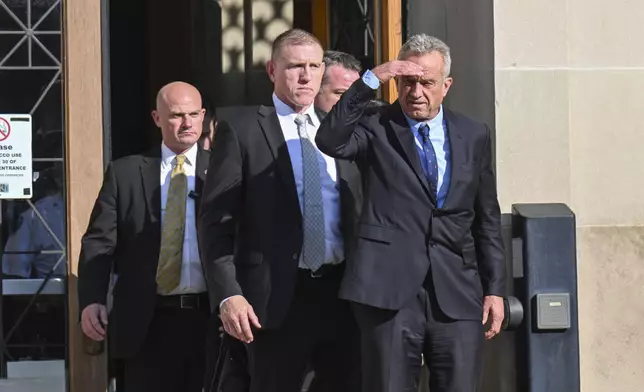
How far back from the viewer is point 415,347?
475cm

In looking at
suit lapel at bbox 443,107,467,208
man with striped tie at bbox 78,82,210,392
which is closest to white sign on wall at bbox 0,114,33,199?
man with striped tie at bbox 78,82,210,392

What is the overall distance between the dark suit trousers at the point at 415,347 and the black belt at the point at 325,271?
25cm

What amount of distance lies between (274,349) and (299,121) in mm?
899

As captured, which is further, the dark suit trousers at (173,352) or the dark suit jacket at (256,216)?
the dark suit trousers at (173,352)

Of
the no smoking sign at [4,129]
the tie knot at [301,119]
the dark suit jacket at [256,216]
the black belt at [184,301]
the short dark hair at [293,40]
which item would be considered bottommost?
the black belt at [184,301]

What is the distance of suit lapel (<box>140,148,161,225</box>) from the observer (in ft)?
19.4

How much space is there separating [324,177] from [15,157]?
2.18m

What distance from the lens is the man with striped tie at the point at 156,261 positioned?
5777 millimetres

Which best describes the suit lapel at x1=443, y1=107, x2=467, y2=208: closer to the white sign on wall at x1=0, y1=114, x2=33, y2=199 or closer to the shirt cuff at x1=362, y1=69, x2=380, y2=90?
the shirt cuff at x1=362, y1=69, x2=380, y2=90

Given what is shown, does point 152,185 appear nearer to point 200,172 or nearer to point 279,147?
point 200,172

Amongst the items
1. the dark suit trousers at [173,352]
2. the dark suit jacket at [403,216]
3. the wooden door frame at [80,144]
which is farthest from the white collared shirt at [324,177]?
the wooden door frame at [80,144]

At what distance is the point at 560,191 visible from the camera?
658cm

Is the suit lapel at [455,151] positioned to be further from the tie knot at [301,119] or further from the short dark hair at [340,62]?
the short dark hair at [340,62]

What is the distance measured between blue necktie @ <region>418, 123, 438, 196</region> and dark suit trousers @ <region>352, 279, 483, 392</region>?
0.38 m
